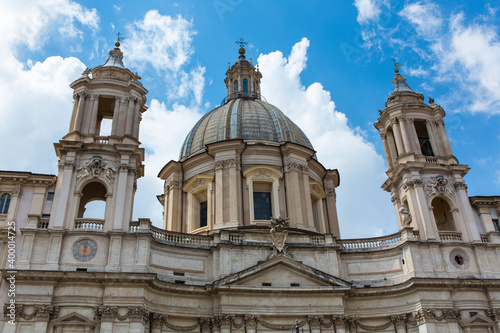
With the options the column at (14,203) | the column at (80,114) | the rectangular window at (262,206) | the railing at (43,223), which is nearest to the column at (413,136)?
the rectangular window at (262,206)

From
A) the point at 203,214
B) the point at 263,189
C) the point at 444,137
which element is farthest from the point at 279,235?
the point at 444,137

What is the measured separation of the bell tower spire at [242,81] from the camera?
4331cm

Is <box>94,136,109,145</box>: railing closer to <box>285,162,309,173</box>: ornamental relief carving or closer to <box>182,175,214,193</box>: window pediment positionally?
<box>182,175,214,193</box>: window pediment

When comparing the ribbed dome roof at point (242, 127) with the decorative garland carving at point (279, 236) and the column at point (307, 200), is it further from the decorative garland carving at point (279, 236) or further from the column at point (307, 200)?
the decorative garland carving at point (279, 236)

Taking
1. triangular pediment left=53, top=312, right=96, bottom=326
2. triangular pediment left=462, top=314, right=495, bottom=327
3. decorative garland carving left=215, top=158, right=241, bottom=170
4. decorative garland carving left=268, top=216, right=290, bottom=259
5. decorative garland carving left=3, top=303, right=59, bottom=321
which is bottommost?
triangular pediment left=462, top=314, right=495, bottom=327

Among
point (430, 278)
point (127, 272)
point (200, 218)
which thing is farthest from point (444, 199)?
point (127, 272)

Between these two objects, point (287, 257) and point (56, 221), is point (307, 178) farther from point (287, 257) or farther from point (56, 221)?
point (56, 221)

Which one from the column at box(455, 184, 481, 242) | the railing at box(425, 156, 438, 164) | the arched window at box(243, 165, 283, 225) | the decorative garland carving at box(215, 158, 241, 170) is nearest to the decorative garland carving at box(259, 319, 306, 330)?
the arched window at box(243, 165, 283, 225)

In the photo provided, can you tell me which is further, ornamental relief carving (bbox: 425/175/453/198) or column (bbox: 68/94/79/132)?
ornamental relief carving (bbox: 425/175/453/198)

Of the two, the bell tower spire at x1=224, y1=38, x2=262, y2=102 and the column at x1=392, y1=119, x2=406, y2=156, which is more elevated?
the bell tower spire at x1=224, y1=38, x2=262, y2=102

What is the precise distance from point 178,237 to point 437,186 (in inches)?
686

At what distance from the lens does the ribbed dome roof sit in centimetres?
3625

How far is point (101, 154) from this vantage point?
91.5 feet

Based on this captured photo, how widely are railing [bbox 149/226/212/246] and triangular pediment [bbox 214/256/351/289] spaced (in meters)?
3.38
